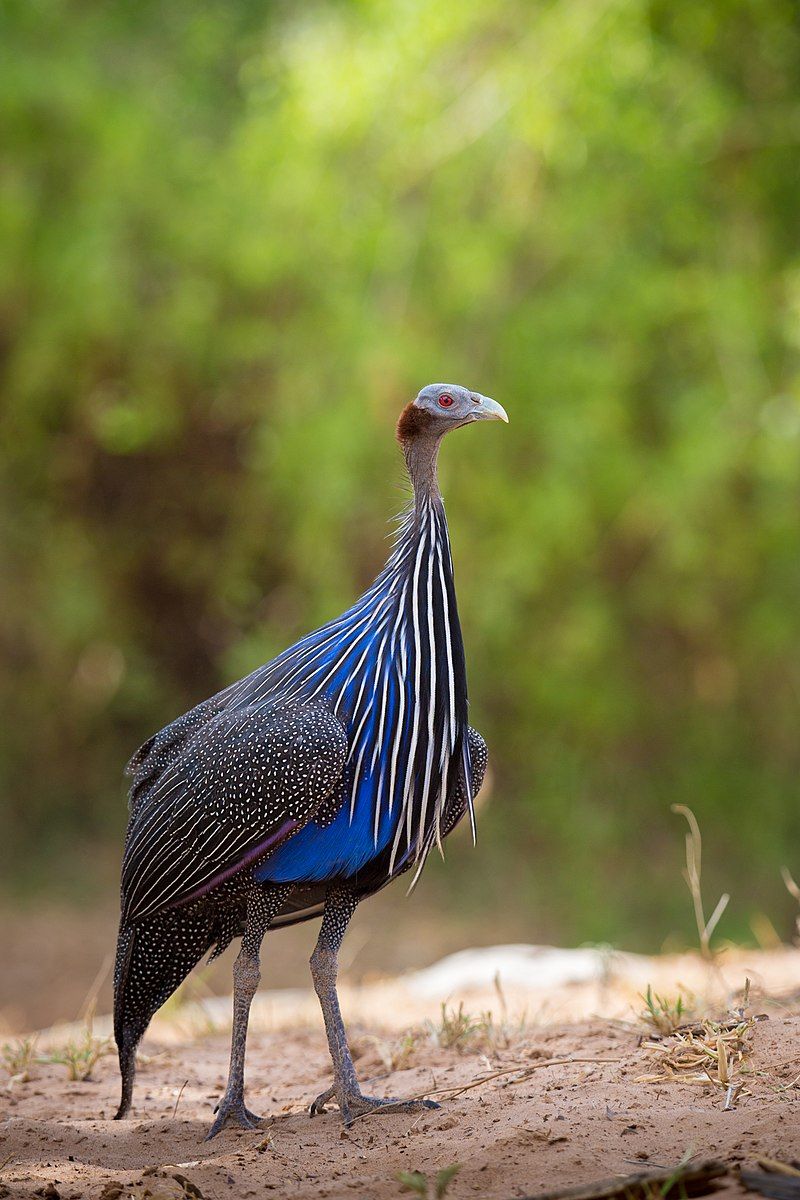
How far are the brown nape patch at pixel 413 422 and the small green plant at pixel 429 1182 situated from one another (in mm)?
1856

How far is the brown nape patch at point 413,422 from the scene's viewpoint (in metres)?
3.53

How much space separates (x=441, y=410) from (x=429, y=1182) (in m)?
1.92

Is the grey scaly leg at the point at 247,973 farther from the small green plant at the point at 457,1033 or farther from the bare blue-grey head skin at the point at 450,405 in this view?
the bare blue-grey head skin at the point at 450,405

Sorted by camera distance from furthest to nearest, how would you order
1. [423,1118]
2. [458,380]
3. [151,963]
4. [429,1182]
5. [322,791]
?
[458,380] → [151,963] → [322,791] → [423,1118] → [429,1182]

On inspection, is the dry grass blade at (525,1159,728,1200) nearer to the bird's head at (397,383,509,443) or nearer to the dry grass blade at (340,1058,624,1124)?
the dry grass blade at (340,1058,624,1124)

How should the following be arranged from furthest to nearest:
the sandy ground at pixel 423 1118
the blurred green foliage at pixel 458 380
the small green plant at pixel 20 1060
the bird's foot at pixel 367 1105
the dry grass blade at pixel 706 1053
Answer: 1. the blurred green foliage at pixel 458 380
2. the small green plant at pixel 20 1060
3. the bird's foot at pixel 367 1105
4. the dry grass blade at pixel 706 1053
5. the sandy ground at pixel 423 1118

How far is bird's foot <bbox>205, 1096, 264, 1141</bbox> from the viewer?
312 cm

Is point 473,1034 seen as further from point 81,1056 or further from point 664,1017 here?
point 81,1056

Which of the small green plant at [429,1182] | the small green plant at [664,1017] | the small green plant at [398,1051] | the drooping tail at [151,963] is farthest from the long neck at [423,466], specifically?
the small green plant at [429,1182]

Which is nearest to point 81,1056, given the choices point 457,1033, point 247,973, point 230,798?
point 247,973

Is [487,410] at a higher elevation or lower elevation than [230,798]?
higher

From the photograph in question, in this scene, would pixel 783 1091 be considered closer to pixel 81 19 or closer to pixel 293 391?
pixel 293 391

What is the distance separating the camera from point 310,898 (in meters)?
3.43

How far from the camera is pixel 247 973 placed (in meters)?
3.29
